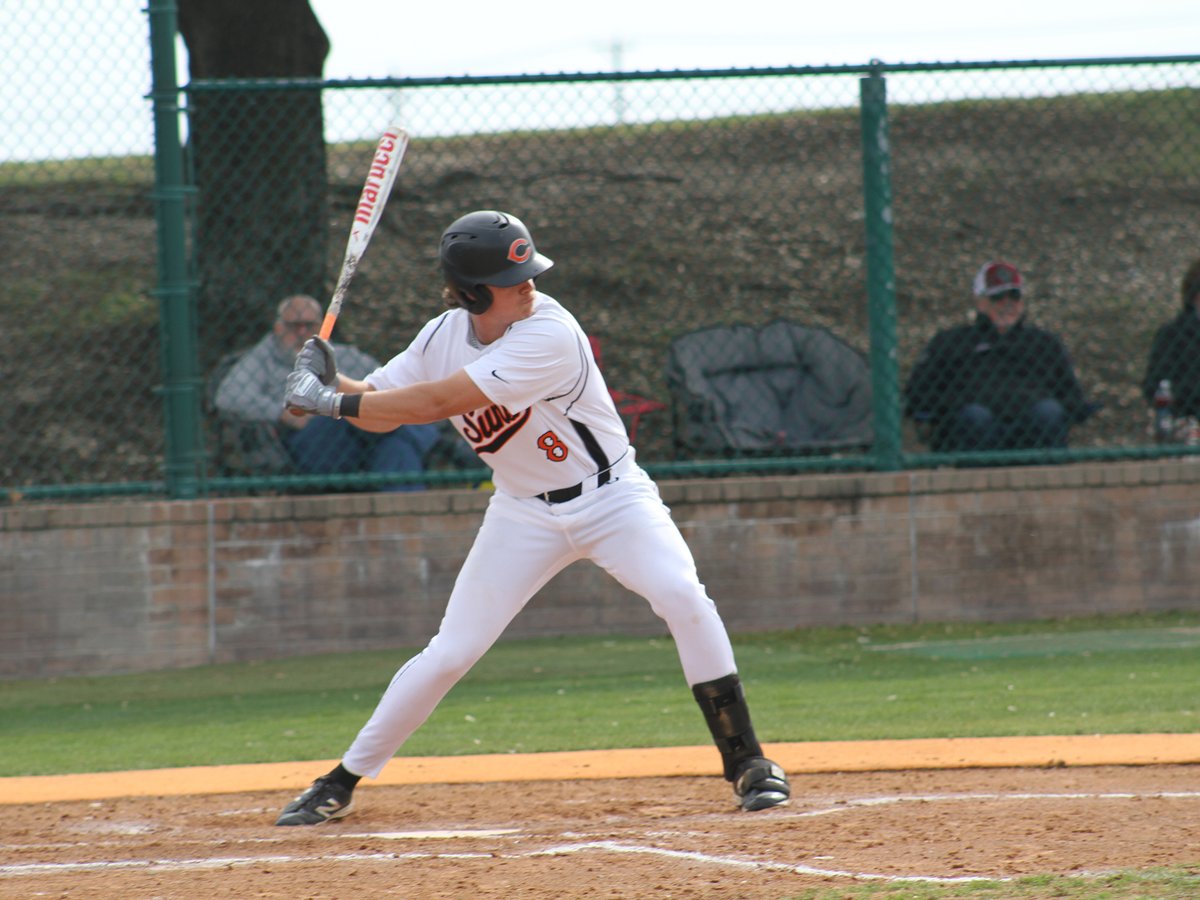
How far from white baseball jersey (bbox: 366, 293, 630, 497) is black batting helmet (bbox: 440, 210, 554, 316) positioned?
0.15 m

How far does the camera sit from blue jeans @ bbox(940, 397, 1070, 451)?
9.27 metres

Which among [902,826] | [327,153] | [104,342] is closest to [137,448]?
[104,342]

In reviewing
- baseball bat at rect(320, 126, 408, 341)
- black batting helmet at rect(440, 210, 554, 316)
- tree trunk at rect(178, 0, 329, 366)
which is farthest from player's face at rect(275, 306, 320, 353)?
black batting helmet at rect(440, 210, 554, 316)

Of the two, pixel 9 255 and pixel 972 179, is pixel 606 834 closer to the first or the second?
pixel 9 255

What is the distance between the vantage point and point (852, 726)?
634 centimetres

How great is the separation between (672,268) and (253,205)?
4807 millimetres

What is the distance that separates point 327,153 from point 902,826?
6.58 metres

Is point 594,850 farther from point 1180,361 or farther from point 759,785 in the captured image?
point 1180,361

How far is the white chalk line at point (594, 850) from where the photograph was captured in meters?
4.02

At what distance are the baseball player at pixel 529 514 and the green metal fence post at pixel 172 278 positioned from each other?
4.02 m

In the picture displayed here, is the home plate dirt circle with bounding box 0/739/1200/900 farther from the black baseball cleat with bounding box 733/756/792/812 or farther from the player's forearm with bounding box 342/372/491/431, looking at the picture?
the player's forearm with bounding box 342/372/491/431

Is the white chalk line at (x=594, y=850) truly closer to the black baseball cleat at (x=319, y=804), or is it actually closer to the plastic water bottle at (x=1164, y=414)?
the black baseball cleat at (x=319, y=804)

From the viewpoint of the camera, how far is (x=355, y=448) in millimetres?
9047

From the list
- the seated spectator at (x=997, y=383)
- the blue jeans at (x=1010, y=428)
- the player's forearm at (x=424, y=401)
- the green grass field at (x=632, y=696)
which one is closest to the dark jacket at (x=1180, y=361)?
the seated spectator at (x=997, y=383)
